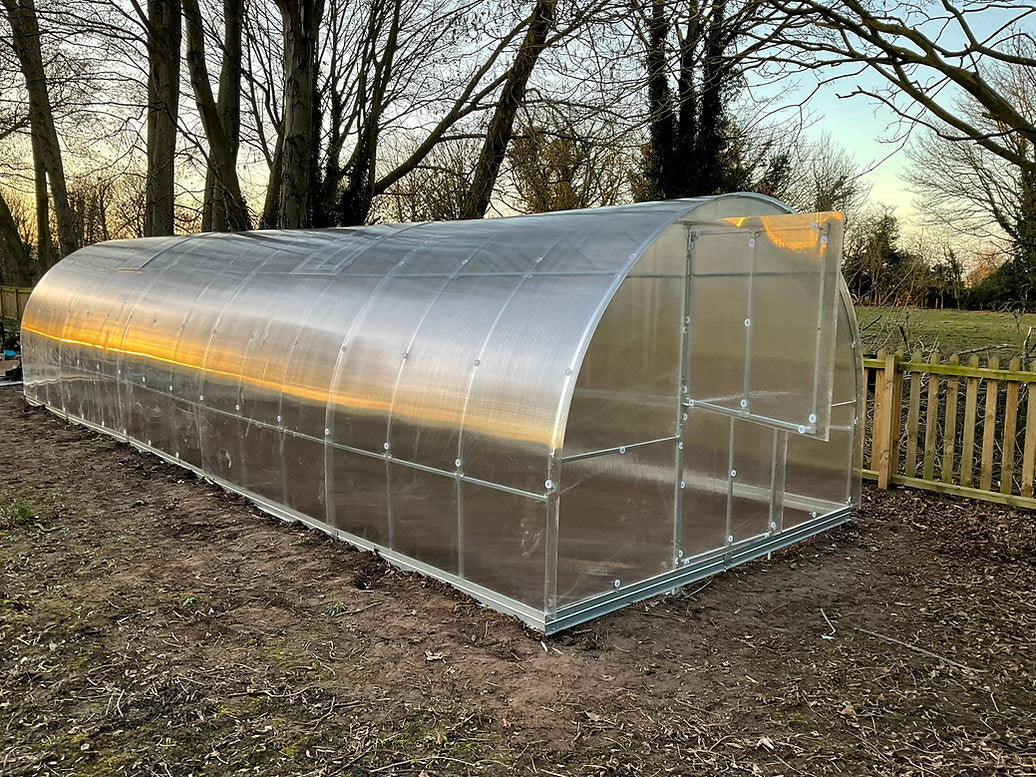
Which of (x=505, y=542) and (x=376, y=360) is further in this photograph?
(x=376, y=360)

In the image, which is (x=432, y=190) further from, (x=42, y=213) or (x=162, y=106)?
(x=42, y=213)

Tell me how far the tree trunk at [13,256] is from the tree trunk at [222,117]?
24.2 feet

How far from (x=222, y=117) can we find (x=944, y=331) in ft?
48.3

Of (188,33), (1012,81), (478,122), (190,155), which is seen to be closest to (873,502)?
(1012,81)

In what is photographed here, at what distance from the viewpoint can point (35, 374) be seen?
12852mm

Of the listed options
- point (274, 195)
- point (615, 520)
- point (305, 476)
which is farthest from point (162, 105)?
point (615, 520)

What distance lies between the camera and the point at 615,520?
5.30m

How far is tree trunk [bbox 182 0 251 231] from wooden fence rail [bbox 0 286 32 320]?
6744mm

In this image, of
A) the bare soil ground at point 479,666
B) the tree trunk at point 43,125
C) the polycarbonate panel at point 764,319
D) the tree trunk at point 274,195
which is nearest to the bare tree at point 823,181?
the tree trunk at point 274,195

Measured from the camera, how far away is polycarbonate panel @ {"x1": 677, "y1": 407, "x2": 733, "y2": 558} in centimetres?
583

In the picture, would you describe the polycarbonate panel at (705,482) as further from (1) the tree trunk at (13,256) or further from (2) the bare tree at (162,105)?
(1) the tree trunk at (13,256)

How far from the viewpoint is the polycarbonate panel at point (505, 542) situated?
4.97m

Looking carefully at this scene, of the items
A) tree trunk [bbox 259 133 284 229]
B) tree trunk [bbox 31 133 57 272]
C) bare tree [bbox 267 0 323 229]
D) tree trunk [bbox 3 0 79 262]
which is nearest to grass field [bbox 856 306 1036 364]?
bare tree [bbox 267 0 323 229]

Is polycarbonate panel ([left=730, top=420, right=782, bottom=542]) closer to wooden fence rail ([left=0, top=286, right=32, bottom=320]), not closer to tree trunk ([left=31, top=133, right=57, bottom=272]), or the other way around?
wooden fence rail ([left=0, top=286, right=32, bottom=320])
